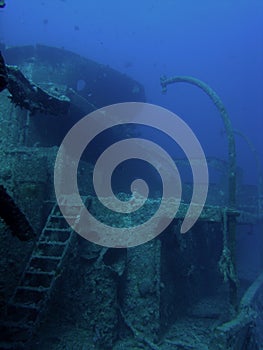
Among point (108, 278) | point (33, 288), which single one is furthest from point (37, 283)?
point (108, 278)

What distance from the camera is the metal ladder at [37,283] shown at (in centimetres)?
419

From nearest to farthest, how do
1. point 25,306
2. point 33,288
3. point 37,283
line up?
point 25,306, point 33,288, point 37,283

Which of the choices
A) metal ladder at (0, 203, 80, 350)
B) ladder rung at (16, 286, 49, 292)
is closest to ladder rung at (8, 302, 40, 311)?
metal ladder at (0, 203, 80, 350)

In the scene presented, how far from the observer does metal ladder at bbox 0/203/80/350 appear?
13.8ft

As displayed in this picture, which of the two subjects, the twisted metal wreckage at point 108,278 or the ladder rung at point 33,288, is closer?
the twisted metal wreckage at point 108,278

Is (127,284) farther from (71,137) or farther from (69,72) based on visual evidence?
(69,72)

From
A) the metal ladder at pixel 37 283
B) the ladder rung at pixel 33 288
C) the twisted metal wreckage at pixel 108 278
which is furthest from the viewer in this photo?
the ladder rung at pixel 33 288

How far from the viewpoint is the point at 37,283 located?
5.09 m

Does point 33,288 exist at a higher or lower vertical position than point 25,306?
higher

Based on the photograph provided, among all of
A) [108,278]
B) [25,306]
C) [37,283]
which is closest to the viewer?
[25,306]

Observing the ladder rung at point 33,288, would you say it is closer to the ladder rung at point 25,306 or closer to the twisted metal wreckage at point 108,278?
the twisted metal wreckage at point 108,278

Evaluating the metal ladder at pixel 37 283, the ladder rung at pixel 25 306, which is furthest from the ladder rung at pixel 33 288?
the ladder rung at pixel 25 306

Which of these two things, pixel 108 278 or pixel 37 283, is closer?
pixel 37 283

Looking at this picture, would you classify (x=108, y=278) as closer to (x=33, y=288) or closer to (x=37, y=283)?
(x=37, y=283)
